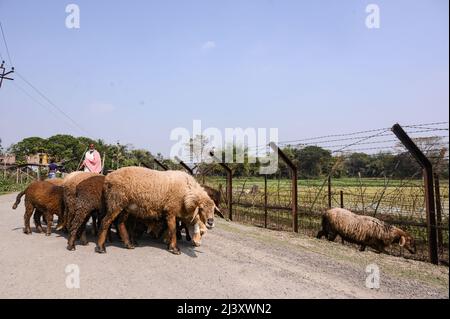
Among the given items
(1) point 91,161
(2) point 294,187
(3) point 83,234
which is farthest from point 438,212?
(1) point 91,161

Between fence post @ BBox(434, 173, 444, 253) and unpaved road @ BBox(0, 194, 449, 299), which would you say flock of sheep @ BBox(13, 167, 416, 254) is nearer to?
unpaved road @ BBox(0, 194, 449, 299)

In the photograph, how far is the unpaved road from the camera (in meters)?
3.91

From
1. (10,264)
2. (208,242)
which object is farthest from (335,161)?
(10,264)

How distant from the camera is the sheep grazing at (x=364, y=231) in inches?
278

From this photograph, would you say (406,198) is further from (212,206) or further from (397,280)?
(212,206)

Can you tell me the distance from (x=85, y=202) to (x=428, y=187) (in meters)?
6.49

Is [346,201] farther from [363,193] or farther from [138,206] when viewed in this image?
[138,206]

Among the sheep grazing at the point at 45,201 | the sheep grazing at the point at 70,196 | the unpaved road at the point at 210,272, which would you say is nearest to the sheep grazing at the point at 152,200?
the unpaved road at the point at 210,272

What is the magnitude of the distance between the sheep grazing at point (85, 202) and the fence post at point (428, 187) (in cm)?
600

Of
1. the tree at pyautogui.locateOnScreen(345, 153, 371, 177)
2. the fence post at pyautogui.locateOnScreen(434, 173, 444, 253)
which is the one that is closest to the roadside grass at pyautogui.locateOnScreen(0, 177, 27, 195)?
the tree at pyautogui.locateOnScreen(345, 153, 371, 177)

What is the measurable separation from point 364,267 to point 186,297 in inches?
124

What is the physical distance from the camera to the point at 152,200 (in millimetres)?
6043

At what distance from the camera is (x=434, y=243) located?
18.5 ft
